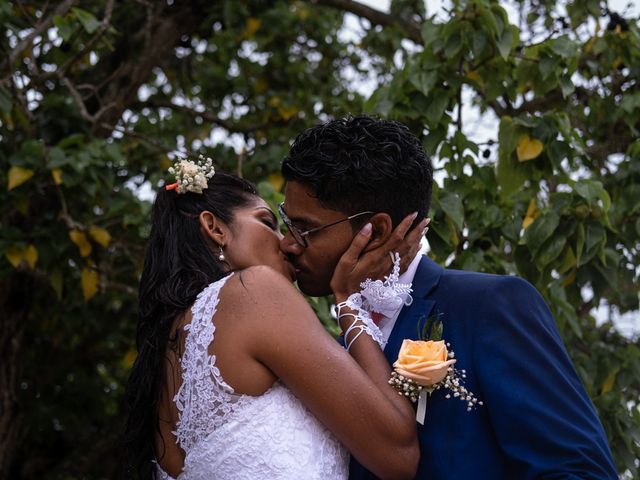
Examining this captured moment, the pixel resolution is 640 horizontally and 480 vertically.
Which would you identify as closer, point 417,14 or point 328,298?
point 328,298

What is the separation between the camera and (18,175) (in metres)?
5.02

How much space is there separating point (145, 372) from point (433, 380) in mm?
1018

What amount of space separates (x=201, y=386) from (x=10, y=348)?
11.6ft

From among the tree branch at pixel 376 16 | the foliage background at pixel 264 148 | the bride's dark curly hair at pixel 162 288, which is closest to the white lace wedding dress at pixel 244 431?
the bride's dark curly hair at pixel 162 288

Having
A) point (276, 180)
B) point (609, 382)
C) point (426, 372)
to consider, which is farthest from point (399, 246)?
point (276, 180)

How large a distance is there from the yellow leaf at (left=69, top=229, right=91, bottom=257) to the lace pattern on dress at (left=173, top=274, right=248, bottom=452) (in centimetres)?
235

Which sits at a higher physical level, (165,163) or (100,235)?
(100,235)

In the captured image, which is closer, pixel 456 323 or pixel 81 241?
pixel 456 323

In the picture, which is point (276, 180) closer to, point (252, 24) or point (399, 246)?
point (252, 24)

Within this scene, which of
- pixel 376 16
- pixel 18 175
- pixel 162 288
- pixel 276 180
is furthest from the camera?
pixel 376 16

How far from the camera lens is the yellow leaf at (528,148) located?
4.29m

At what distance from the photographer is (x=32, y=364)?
22.9 ft

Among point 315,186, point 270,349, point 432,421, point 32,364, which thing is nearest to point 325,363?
point 270,349

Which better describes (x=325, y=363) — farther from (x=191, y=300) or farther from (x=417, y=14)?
(x=417, y=14)
